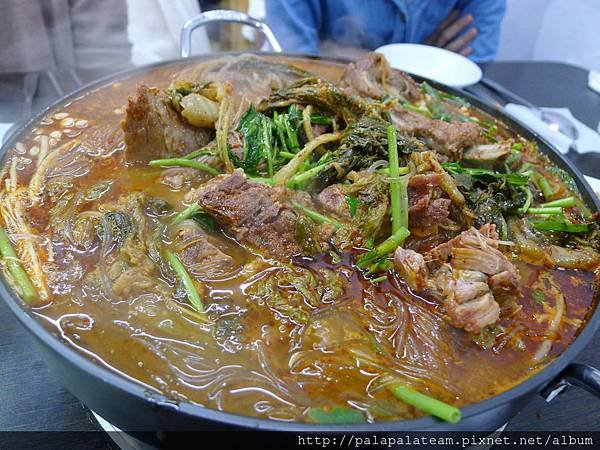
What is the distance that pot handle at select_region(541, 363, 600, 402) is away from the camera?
1337mm

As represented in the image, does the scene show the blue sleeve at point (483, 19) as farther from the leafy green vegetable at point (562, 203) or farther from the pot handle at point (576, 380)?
the pot handle at point (576, 380)

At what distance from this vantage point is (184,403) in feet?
3.84

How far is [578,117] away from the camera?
412cm

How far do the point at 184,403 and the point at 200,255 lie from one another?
65cm

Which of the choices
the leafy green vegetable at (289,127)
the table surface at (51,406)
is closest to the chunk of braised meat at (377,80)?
the leafy green vegetable at (289,127)

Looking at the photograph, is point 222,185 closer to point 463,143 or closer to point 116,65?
point 463,143

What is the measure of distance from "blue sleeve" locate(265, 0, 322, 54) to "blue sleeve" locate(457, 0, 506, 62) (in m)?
1.69

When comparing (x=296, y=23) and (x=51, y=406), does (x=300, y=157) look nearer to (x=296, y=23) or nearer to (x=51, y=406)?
(x=51, y=406)

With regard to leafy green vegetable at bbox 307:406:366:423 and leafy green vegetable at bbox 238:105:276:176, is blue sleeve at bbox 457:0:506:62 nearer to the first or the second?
leafy green vegetable at bbox 238:105:276:176

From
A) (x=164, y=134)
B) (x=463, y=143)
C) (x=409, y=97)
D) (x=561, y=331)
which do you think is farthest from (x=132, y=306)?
(x=409, y=97)

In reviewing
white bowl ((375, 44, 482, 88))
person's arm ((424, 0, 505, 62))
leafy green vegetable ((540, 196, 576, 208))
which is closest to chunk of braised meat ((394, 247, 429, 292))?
leafy green vegetable ((540, 196, 576, 208))

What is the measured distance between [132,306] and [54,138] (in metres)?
1.13

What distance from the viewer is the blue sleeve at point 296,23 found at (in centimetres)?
484

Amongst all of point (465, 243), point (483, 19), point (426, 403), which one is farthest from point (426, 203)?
point (483, 19)
